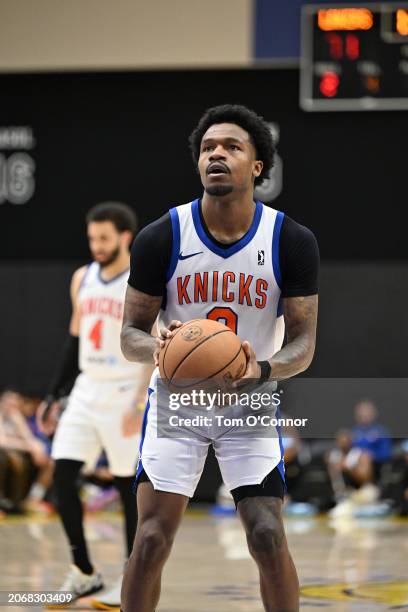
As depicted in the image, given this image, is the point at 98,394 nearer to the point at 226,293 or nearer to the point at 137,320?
the point at 137,320

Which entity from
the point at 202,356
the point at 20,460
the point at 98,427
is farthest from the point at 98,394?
the point at 20,460

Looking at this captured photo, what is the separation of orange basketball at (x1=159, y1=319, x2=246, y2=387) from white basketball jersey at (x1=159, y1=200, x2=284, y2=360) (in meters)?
0.26

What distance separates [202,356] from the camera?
3707 millimetres

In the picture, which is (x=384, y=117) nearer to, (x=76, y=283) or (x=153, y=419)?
(x=76, y=283)

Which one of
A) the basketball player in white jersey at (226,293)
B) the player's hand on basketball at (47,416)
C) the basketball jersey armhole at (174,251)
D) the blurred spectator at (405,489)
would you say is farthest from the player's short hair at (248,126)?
the blurred spectator at (405,489)

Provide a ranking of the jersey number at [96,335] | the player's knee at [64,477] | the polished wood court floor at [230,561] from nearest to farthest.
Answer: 1. the polished wood court floor at [230,561]
2. the player's knee at [64,477]
3. the jersey number at [96,335]

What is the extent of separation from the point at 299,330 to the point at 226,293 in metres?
0.29

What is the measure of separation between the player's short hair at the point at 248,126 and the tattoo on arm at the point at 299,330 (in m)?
0.53

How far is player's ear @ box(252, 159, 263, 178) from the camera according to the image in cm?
410

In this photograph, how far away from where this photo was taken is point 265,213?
4.13m

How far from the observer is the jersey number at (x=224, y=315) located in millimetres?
4004

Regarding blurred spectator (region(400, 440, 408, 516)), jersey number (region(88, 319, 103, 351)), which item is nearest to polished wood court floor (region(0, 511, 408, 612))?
blurred spectator (region(400, 440, 408, 516))

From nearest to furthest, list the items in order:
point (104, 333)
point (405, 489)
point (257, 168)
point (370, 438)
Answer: point (257, 168) → point (104, 333) → point (405, 489) → point (370, 438)

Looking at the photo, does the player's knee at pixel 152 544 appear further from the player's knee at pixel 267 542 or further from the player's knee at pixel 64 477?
the player's knee at pixel 64 477
